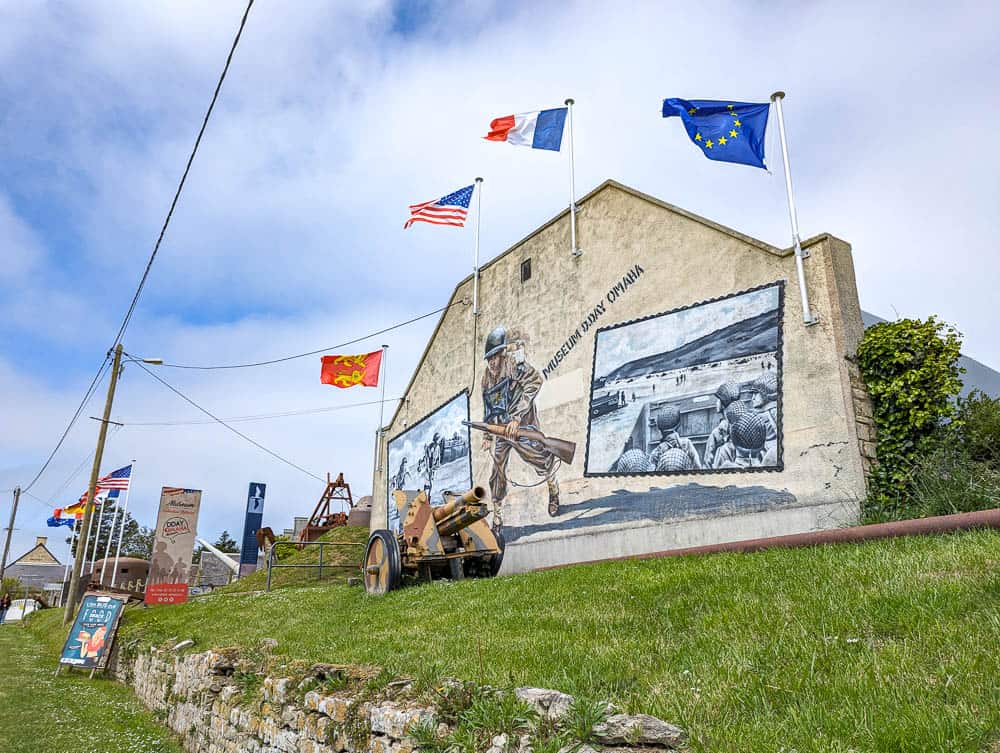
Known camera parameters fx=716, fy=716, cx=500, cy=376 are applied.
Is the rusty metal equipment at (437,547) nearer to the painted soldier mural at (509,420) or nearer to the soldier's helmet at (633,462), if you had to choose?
the painted soldier mural at (509,420)

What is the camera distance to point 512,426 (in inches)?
594

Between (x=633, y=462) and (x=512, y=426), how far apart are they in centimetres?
380

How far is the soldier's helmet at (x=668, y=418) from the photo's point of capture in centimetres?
1125

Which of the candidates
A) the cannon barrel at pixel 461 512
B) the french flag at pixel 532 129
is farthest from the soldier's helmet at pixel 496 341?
the cannon barrel at pixel 461 512

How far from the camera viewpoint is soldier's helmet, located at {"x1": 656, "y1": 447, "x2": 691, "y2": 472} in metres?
11.0

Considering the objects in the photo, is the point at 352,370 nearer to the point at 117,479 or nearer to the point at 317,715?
the point at 117,479

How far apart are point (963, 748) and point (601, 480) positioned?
9.64m

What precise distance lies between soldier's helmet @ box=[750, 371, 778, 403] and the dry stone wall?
274 inches

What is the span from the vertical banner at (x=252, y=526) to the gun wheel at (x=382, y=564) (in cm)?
1687

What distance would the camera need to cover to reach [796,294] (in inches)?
399

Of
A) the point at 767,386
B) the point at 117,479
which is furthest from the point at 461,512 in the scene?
the point at 117,479

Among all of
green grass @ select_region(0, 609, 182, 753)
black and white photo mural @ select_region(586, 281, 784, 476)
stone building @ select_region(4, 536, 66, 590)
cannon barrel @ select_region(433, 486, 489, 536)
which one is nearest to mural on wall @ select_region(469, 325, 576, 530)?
black and white photo mural @ select_region(586, 281, 784, 476)

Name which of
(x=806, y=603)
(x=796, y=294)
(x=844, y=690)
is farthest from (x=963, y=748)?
(x=796, y=294)

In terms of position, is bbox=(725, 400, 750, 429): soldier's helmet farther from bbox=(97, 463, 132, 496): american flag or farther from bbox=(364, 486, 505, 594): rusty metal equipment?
bbox=(97, 463, 132, 496): american flag
